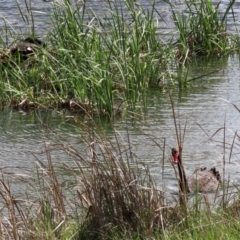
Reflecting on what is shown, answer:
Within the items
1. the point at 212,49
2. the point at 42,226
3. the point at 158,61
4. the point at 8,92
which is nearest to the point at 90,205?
the point at 42,226

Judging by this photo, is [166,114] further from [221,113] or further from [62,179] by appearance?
[62,179]

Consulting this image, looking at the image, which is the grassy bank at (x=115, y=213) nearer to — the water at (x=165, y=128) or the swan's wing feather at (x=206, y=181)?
the water at (x=165, y=128)

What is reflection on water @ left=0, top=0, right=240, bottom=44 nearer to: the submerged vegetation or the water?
the submerged vegetation

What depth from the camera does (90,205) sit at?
4945mm

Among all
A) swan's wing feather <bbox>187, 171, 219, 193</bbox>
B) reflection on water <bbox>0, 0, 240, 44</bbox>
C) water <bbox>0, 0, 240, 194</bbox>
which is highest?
reflection on water <bbox>0, 0, 240, 44</bbox>

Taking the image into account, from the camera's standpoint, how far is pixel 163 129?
7.55 meters

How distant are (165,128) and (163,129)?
3 centimetres

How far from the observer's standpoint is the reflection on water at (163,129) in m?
6.68

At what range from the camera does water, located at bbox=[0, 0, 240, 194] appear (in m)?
6.69

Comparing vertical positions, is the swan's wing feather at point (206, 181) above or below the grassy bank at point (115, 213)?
below

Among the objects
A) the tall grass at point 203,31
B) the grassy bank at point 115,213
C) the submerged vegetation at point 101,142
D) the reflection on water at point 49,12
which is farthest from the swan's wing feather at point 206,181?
the reflection on water at point 49,12

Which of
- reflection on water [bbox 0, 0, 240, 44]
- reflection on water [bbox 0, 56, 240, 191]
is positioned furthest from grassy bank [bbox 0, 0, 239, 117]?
reflection on water [bbox 0, 0, 240, 44]

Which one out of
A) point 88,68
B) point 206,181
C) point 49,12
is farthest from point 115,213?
point 49,12

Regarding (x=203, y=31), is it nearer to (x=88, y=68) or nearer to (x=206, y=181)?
(x=88, y=68)
